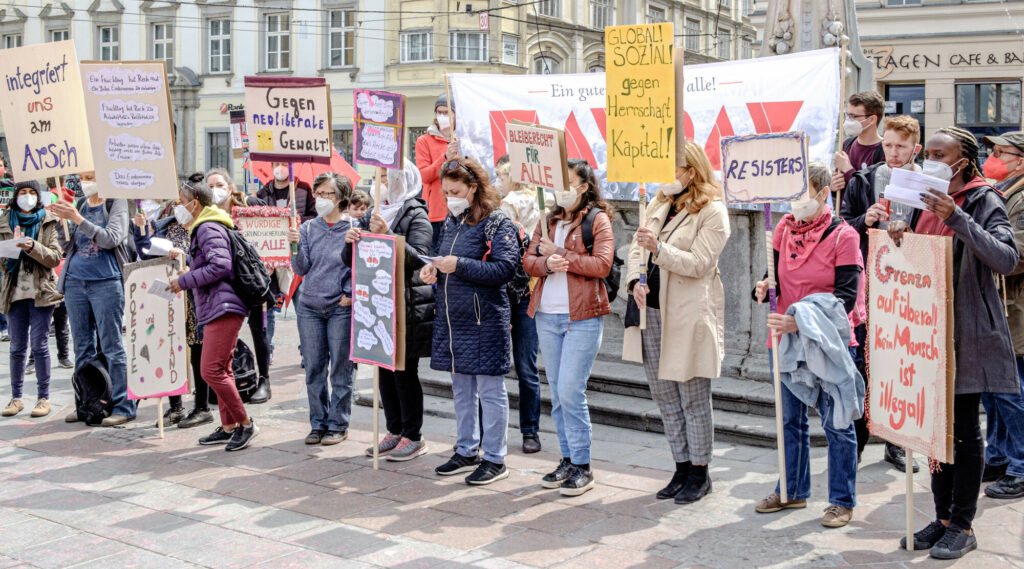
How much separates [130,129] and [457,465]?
137 inches

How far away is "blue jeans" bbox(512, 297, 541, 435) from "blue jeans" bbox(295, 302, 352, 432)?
1.19 metres

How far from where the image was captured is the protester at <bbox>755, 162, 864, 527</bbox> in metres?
5.41

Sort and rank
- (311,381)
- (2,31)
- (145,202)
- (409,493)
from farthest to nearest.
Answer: (2,31), (145,202), (311,381), (409,493)

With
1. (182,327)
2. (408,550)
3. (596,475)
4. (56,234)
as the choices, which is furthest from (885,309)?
(56,234)

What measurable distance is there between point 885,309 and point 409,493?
2.92 metres

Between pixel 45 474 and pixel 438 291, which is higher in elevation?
pixel 438 291

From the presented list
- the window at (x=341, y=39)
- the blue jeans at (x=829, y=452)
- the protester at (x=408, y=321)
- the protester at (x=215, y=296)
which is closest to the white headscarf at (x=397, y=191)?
the protester at (x=408, y=321)

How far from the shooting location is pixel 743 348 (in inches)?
312

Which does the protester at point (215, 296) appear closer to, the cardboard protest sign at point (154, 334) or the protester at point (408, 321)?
the cardboard protest sign at point (154, 334)

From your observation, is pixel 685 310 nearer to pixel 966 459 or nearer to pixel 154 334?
pixel 966 459

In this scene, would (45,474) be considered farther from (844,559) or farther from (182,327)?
(844,559)

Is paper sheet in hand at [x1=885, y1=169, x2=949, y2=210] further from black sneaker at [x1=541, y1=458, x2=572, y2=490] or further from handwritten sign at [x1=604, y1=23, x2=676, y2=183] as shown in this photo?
black sneaker at [x1=541, y1=458, x2=572, y2=490]

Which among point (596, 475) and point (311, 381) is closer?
point (596, 475)

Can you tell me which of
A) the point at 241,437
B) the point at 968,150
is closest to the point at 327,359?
the point at 241,437
